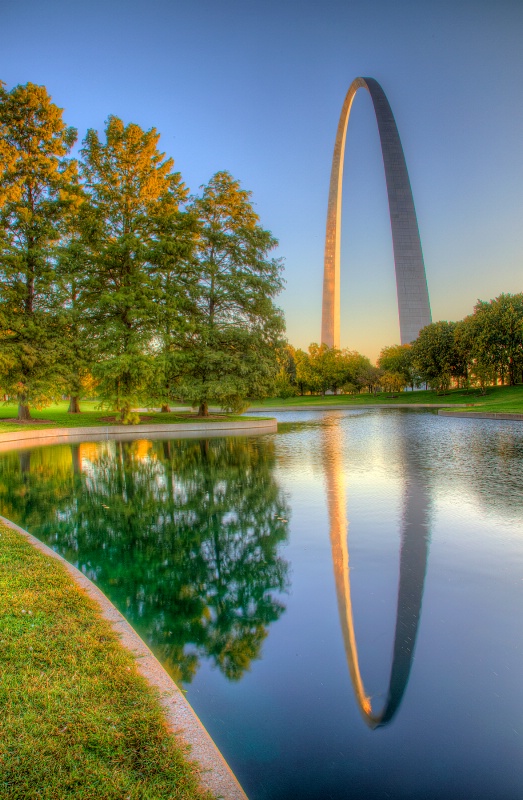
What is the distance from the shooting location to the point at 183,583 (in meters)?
5.02

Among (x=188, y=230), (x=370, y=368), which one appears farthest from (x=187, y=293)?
(x=370, y=368)

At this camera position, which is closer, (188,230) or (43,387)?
(43,387)

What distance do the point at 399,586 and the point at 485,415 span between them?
27.9m

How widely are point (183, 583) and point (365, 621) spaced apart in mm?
1887

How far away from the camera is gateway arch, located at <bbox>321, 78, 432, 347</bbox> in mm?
55844

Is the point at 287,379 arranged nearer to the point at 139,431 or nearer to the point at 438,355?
the point at 438,355

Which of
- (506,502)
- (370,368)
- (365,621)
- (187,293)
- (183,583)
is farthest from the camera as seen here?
(370,368)

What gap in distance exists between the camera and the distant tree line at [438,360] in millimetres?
45688

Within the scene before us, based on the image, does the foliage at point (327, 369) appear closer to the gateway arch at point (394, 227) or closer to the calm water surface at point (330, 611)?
the gateway arch at point (394, 227)

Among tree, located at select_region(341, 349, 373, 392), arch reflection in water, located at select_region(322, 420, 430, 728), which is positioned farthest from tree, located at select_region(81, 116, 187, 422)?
tree, located at select_region(341, 349, 373, 392)

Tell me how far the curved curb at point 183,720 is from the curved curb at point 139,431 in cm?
1885

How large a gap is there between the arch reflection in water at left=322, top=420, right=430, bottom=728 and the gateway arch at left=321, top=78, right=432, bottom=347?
2013 inches

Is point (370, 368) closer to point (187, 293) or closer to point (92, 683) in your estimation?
point (187, 293)

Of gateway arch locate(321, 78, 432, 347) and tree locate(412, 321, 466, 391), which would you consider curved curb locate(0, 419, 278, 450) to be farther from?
gateway arch locate(321, 78, 432, 347)
